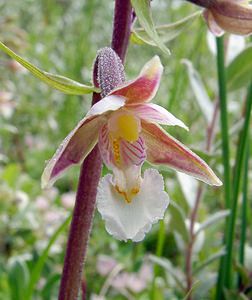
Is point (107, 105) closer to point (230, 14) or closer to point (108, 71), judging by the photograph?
point (108, 71)

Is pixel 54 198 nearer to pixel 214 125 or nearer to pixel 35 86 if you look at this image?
pixel 214 125

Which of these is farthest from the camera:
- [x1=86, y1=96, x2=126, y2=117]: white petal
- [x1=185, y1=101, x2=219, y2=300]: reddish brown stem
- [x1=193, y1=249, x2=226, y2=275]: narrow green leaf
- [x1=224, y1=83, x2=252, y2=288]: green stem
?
[x1=185, y1=101, x2=219, y2=300]: reddish brown stem

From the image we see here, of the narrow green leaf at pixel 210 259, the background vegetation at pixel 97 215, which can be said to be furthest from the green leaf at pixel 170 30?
the narrow green leaf at pixel 210 259

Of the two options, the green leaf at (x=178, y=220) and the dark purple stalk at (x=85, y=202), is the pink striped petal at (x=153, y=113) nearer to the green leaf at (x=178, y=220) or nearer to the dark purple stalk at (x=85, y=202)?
the dark purple stalk at (x=85, y=202)

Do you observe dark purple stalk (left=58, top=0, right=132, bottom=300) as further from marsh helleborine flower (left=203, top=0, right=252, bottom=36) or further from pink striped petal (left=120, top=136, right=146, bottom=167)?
marsh helleborine flower (left=203, top=0, right=252, bottom=36)

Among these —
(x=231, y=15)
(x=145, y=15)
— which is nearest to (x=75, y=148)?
(x=145, y=15)

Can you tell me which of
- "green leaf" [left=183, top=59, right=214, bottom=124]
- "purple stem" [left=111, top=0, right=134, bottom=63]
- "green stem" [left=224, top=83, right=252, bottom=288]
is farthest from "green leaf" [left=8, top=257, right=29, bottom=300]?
"purple stem" [left=111, top=0, right=134, bottom=63]
